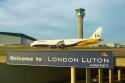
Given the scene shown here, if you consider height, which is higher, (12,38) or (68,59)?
(12,38)

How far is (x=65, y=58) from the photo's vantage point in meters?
29.1

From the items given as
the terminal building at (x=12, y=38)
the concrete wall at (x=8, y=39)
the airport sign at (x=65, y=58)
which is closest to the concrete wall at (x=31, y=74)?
the airport sign at (x=65, y=58)

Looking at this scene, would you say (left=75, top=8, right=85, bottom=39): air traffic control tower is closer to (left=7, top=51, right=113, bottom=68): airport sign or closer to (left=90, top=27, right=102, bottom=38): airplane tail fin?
(left=90, top=27, right=102, bottom=38): airplane tail fin

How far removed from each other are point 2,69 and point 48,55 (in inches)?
481

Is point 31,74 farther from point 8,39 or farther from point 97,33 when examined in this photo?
point 8,39

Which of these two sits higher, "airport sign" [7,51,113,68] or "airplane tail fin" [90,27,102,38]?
"airplane tail fin" [90,27,102,38]

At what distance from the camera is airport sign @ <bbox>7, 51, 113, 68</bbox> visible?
2684cm

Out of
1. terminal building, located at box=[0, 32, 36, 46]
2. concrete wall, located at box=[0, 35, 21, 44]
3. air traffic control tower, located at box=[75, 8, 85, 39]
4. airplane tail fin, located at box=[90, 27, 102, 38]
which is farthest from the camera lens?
terminal building, located at box=[0, 32, 36, 46]

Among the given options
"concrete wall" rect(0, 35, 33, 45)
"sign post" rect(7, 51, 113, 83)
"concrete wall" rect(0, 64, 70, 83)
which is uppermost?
"concrete wall" rect(0, 35, 33, 45)

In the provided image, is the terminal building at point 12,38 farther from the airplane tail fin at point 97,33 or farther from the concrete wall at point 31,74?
the concrete wall at point 31,74

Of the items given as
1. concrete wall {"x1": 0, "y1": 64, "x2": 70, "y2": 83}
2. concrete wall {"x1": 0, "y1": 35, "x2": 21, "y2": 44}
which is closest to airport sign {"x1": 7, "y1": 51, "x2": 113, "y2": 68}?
concrete wall {"x1": 0, "y1": 64, "x2": 70, "y2": 83}

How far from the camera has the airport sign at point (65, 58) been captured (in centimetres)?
2684

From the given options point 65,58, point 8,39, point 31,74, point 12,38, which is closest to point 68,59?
point 65,58

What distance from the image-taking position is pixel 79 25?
99625 mm
